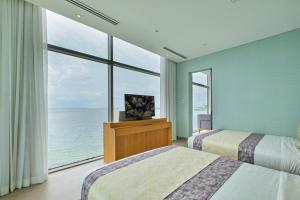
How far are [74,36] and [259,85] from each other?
14.0 feet

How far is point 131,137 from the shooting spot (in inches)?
126

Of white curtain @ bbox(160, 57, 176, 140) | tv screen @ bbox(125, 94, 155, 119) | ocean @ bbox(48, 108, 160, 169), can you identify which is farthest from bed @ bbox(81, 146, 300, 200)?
white curtain @ bbox(160, 57, 176, 140)

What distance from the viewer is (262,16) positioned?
2.52 m

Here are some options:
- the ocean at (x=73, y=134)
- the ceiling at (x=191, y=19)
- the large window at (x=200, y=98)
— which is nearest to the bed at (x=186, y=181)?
the ocean at (x=73, y=134)

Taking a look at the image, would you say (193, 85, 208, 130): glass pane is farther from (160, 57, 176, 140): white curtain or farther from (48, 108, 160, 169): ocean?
(48, 108, 160, 169): ocean

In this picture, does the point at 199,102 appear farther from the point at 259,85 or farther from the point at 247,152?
the point at 247,152

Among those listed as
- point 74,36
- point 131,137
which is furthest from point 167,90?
point 74,36

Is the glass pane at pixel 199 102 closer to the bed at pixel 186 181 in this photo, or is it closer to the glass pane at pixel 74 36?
the glass pane at pixel 74 36

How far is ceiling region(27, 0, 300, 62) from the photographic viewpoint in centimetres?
222

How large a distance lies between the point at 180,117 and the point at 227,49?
2.52m

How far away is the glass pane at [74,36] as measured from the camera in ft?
8.83

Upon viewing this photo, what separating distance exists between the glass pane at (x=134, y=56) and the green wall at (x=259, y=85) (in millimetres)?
1506

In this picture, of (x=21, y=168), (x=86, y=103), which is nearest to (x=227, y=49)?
(x=86, y=103)

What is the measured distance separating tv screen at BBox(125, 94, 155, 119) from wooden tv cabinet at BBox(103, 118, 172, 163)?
0.16 metres
